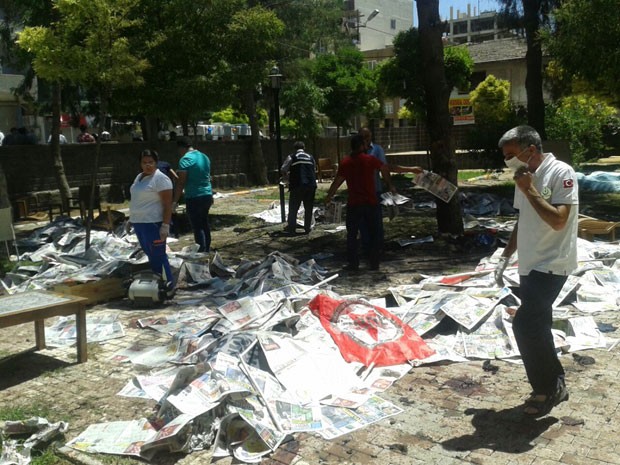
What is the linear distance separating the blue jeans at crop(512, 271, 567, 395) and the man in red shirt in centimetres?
429

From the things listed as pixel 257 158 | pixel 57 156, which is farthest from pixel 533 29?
pixel 57 156

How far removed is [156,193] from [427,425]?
169 inches

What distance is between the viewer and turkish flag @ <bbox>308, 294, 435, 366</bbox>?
17.3 feet

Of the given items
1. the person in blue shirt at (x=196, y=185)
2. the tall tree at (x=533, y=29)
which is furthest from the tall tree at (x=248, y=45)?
the tall tree at (x=533, y=29)

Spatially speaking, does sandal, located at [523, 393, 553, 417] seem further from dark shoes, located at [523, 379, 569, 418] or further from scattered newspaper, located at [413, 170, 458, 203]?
scattered newspaper, located at [413, 170, 458, 203]

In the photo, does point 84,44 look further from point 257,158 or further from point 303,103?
point 303,103

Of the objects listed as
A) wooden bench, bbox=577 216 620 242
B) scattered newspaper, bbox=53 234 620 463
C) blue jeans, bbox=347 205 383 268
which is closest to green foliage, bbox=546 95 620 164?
wooden bench, bbox=577 216 620 242

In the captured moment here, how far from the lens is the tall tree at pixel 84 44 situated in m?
10.1

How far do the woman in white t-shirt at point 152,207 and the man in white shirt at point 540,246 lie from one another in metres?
4.26

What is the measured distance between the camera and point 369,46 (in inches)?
2714

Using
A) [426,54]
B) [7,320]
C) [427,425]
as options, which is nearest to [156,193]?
[7,320]

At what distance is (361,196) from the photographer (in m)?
8.60

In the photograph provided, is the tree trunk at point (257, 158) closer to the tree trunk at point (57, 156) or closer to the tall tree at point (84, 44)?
the tree trunk at point (57, 156)

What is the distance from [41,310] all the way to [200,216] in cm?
461
